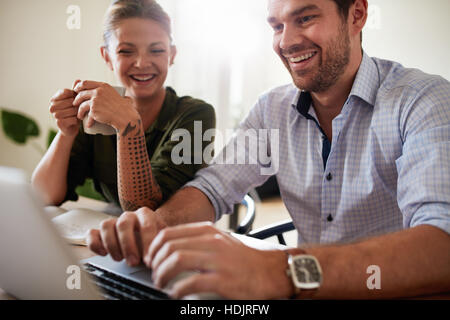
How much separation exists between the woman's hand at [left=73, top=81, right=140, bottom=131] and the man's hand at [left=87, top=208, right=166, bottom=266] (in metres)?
0.48

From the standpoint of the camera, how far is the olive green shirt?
4.69ft

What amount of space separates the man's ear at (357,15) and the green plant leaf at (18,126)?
8.40 feet

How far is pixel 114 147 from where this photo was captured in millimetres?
1452

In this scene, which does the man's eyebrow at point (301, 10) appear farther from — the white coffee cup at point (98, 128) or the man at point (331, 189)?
the white coffee cup at point (98, 128)

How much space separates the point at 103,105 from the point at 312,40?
2.22 feet

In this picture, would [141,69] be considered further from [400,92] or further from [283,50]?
[400,92]

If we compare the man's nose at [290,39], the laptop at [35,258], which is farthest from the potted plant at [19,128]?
the laptop at [35,258]

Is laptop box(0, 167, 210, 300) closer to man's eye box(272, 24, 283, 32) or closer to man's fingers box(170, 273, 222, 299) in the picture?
man's fingers box(170, 273, 222, 299)

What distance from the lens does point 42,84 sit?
312cm

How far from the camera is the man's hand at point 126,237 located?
0.73 meters

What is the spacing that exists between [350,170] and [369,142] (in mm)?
100

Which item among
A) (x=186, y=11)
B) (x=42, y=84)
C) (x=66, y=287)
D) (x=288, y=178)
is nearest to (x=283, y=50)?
(x=288, y=178)

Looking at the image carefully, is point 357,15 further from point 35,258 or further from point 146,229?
point 35,258
